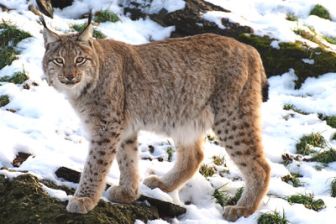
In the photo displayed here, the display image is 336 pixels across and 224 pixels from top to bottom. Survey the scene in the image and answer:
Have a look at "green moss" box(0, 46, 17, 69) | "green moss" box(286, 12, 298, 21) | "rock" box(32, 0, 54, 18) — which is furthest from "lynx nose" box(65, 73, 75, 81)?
"green moss" box(286, 12, 298, 21)

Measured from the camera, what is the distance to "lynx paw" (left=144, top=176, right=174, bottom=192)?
5.57 metres

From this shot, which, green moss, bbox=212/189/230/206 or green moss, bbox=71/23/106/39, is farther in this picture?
green moss, bbox=71/23/106/39

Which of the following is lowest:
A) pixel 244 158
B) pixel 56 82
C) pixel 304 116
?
pixel 304 116

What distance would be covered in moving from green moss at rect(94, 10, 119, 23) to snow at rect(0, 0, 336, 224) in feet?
0.32

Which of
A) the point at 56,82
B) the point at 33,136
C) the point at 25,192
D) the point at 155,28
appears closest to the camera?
the point at 25,192

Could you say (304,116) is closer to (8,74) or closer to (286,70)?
(286,70)

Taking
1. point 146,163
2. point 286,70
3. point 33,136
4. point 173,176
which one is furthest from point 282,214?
point 286,70

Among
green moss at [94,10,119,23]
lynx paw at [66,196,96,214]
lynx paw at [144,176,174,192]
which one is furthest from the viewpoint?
green moss at [94,10,119,23]

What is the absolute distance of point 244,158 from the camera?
5332 millimetres

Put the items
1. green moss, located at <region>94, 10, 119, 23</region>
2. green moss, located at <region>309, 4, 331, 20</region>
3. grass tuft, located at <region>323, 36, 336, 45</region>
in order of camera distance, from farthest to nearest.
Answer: green moss, located at <region>309, 4, 331, 20</region> → grass tuft, located at <region>323, 36, 336, 45</region> → green moss, located at <region>94, 10, 119, 23</region>

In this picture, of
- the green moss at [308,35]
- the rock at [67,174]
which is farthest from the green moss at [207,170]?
the green moss at [308,35]

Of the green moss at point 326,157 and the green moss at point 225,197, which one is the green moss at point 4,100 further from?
the green moss at point 326,157

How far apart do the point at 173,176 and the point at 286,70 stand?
330 centimetres

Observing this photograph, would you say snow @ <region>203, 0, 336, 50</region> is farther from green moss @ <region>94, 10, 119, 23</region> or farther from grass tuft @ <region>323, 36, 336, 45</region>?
green moss @ <region>94, 10, 119, 23</region>
